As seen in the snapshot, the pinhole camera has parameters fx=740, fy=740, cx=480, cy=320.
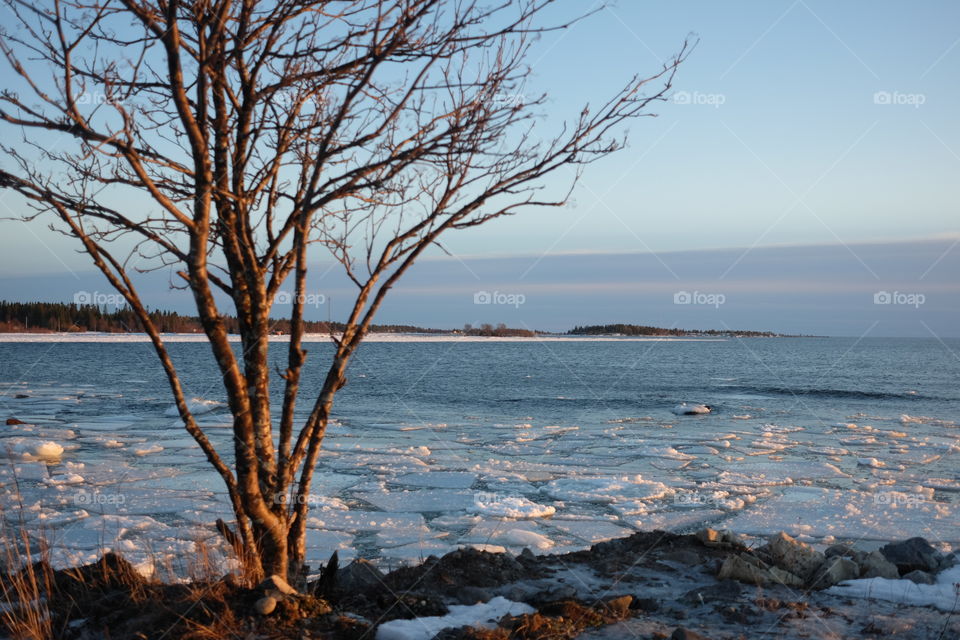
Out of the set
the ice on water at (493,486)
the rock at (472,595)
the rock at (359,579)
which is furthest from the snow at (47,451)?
the rock at (472,595)

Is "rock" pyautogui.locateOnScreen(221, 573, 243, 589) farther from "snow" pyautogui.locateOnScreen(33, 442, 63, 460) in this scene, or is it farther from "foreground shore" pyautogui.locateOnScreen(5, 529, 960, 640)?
A: "snow" pyautogui.locateOnScreen(33, 442, 63, 460)

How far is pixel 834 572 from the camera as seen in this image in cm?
523

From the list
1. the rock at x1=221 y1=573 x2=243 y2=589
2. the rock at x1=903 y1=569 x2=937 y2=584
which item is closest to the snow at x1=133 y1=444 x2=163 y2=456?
the rock at x1=221 y1=573 x2=243 y2=589

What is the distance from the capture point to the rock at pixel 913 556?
19.2 feet

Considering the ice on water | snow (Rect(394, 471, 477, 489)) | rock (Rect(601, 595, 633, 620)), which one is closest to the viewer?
rock (Rect(601, 595, 633, 620))

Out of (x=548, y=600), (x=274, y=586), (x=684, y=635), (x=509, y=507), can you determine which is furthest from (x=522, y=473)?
(x=274, y=586)

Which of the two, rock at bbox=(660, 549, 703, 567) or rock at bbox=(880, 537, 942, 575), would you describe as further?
rock at bbox=(880, 537, 942, 575)

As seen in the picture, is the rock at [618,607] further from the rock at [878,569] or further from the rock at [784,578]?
the rock at [878,569]

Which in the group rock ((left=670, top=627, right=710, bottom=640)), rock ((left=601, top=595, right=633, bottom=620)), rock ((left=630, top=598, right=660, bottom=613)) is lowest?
rock ((left=630, top=598, right=660, bottom=613))

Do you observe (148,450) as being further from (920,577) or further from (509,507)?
(920,577)

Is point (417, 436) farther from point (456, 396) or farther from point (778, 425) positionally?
point (456, 396)

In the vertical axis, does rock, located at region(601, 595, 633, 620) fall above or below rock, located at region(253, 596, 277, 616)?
below

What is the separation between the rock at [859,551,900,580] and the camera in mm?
5473

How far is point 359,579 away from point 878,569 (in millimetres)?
3818
